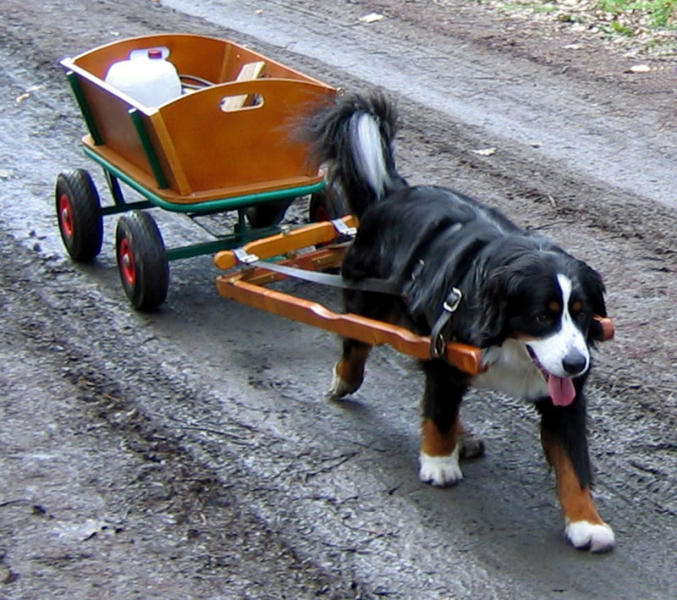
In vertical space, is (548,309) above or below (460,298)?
above

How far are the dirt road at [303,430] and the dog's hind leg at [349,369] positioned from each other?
80mm

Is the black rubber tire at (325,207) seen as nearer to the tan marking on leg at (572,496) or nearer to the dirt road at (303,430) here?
the dirt road at (303,430)

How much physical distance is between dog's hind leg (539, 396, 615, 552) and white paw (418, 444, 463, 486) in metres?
0.44

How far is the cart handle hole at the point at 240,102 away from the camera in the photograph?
6094mm

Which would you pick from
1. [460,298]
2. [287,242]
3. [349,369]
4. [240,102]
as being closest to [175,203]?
[287,242]

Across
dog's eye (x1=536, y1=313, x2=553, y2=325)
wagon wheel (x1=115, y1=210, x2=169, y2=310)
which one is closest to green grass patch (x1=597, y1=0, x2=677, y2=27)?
wagon wheel (x1=115, y1=210, x2=169, y2=310)

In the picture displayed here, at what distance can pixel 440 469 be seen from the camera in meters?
4.64

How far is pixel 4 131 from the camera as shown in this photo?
8.89m

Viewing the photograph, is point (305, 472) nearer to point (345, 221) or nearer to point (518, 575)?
point (518, 575)

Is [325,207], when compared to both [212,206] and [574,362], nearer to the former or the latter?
[212,206]

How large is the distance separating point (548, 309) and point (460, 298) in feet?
1.25

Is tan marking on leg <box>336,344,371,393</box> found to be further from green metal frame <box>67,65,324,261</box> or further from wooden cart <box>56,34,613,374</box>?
green metal frame <box>67,65,324,261</box>

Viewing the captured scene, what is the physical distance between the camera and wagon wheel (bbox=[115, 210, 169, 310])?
19.5 ft

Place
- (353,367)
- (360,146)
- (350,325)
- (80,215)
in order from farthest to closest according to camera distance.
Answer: (80,215) < (353,367) < (360,146) < (350,325)
